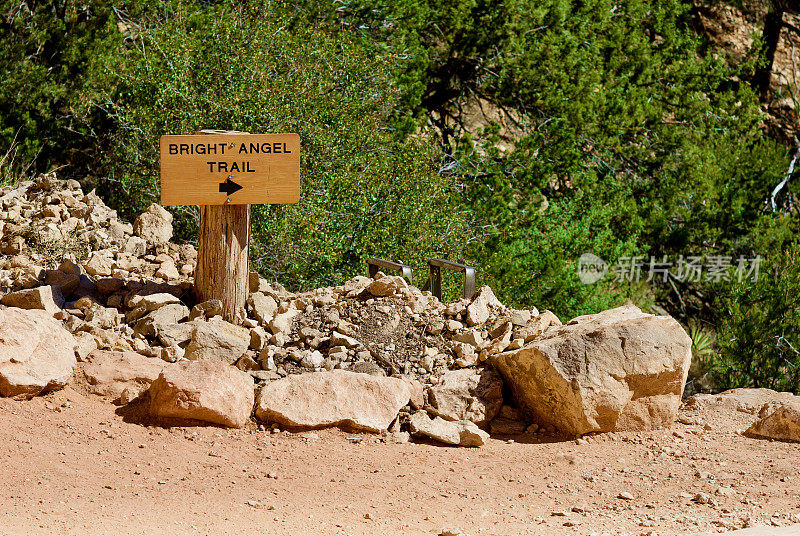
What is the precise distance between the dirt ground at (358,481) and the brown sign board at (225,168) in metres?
1.25

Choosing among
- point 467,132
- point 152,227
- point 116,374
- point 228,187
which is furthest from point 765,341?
point 116,374

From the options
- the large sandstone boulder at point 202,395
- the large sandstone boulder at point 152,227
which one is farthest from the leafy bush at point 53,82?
the large sandstone boulder at point 202,395

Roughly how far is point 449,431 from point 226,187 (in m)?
1.82

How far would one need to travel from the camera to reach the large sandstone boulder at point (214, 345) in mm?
4812

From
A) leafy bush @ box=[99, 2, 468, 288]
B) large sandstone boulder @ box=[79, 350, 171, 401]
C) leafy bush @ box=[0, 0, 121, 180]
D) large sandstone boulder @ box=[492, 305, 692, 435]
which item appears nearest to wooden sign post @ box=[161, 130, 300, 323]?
large sandstone boulder @ box=[79, 350, 171, 401]

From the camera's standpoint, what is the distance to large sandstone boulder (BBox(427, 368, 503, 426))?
184 inches

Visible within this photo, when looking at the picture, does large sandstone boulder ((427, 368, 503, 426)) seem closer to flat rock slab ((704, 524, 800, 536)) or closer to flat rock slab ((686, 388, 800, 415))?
flat rock slab ((686, 388, 800, 415))

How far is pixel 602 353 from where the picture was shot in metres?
4.55

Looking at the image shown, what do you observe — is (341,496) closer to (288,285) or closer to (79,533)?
(79,533)

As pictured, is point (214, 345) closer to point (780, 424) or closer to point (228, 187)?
point (228, 187)

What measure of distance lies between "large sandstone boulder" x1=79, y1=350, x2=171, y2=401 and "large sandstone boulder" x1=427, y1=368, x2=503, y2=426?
4.67 feet

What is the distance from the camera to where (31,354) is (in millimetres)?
4312

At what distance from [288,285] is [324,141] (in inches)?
60.2

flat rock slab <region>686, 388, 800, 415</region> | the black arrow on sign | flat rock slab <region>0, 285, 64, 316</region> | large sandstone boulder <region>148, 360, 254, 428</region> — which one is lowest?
flat rock slab <region>686, 388, 800, 415</region>
